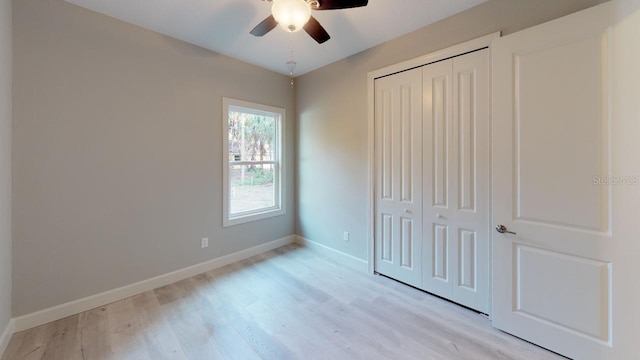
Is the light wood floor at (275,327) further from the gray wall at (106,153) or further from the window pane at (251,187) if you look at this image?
the window pane at (251,187)

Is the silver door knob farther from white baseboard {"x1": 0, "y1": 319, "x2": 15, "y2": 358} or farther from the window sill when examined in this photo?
white baseboard {"x1": 0, "y1": 319, "x2": 15, "y2": 358}

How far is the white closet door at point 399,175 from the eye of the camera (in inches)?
98.7

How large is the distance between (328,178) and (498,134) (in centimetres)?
202

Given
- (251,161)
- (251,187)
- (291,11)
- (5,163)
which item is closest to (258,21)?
(291,11)

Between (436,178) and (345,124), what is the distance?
4.42 feet

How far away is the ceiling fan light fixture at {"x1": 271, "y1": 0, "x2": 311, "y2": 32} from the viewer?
1.53 m

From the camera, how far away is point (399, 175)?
2.66 m

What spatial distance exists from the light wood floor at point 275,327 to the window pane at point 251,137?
1.70 m

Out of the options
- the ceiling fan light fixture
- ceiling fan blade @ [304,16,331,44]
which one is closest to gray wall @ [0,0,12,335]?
the ceiling fan light fixture

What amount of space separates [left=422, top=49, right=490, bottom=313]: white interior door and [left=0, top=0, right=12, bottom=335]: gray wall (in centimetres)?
337

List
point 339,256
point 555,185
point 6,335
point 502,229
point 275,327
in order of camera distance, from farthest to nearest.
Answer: point 339,256, point 275,327, point 502,229, point 6,335, point 555,185

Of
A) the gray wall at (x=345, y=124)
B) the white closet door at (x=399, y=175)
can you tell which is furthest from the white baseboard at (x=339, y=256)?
the white closet door at (x=399, y=175)

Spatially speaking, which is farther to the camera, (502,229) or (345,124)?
(345,124)

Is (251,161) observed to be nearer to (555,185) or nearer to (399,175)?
(399,175)
